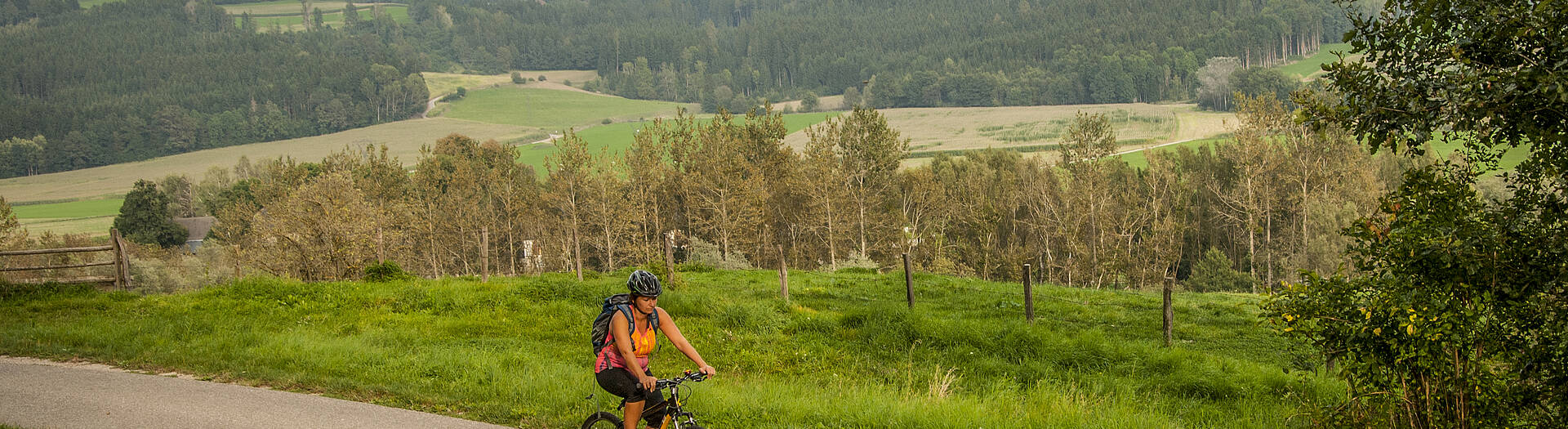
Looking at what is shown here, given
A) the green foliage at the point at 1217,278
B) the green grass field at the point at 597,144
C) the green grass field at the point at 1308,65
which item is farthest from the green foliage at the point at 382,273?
the green grass field at the point at 1308,65

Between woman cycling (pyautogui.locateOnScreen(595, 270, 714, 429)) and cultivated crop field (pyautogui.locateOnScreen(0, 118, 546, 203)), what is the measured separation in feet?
521

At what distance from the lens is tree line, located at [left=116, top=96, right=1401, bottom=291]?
225 ft

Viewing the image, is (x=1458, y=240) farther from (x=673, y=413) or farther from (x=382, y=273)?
(x=382, y=273)

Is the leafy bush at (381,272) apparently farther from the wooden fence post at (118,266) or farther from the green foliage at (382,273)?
the wooden fence post at (118,266)

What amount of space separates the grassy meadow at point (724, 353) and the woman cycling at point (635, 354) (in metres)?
2.84

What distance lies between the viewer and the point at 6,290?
19562 mm

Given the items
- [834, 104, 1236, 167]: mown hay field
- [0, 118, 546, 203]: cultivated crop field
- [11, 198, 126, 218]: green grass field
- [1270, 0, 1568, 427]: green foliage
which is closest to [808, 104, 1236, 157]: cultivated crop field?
[834, 104, 1236, 167]: mown hay field

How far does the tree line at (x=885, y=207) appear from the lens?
68562 millimetres

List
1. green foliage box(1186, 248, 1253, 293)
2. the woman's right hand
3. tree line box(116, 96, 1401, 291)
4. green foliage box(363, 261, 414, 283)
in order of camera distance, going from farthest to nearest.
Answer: tree line box(116, 96, 1401, 291), green foliage box(1186, 248, 1253, 293), green foliage box(363, 261, 414, 283), the woman's right hand

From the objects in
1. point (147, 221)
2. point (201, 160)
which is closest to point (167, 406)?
point (147, 221)

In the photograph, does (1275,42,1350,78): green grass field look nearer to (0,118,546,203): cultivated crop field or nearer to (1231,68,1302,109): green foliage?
(1231,68,1302,109): green foliage

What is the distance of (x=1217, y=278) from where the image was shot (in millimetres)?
68500

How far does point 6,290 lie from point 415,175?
3180 inches

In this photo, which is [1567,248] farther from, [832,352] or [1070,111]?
[1070,111]
